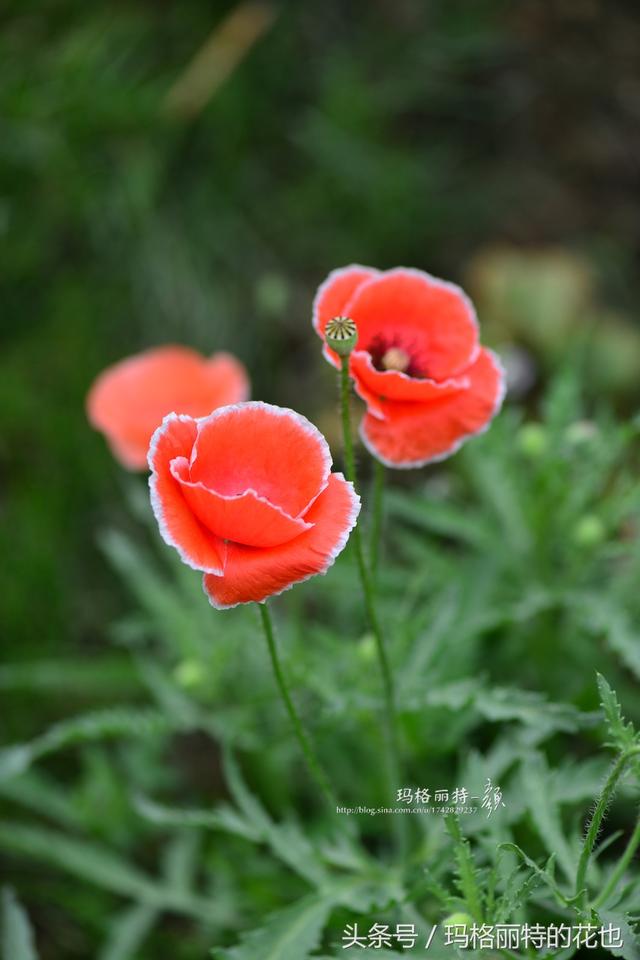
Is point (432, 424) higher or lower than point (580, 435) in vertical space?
higher

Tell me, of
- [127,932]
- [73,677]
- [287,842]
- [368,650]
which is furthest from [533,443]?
[127,932]

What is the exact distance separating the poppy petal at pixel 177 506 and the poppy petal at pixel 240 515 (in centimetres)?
1

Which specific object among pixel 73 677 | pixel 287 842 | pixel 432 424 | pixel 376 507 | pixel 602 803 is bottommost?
pixel 73 677

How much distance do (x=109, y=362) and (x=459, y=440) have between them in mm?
2102

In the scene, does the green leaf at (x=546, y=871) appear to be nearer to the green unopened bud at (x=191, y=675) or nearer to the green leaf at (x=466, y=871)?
the green leaf at (x=466, y=871)

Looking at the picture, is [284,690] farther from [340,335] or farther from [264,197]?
[264,197]

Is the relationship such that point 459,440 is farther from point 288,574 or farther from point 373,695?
point 373,695

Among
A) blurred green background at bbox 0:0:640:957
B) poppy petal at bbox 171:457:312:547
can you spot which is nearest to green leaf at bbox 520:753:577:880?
poppy petal at bbox 171:457:312:547

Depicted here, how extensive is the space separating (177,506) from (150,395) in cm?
98

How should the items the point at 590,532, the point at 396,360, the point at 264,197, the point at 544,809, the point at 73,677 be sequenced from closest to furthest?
the point at 396,360, the point at 544,809, the point at 590,532, the point at 73,677, the point at 264,197

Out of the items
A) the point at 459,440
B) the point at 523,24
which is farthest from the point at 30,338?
the point at 523,24

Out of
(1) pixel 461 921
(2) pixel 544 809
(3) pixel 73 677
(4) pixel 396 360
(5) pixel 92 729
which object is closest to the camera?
(1) pixel 461 921

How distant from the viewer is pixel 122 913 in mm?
2180

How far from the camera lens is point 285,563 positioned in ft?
3.81
